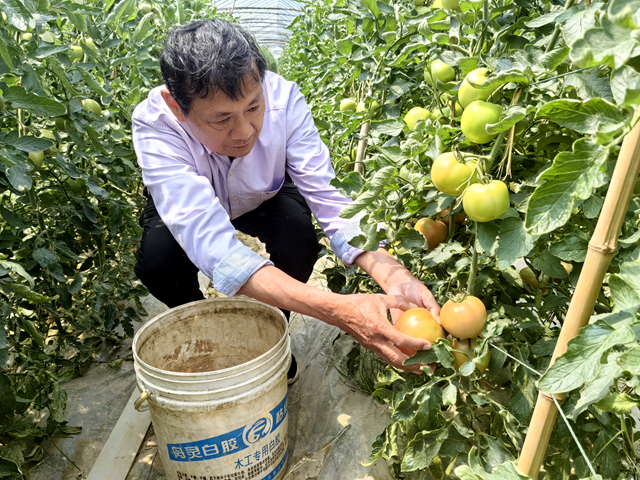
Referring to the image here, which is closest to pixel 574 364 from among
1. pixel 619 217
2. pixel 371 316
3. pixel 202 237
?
pixel 619 217

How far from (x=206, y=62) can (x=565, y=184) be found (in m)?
0.92

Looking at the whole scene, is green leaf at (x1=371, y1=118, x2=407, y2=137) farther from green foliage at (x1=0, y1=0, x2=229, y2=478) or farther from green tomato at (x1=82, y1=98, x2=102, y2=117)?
green tomato at (x1=82, y1=98, x2=102, y2=117)

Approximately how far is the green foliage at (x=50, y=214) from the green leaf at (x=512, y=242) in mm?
1061

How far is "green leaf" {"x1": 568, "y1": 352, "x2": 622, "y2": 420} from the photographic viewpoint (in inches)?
23.6

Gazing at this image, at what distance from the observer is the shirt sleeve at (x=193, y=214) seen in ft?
4.17

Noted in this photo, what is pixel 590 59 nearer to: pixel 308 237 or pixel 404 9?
pixel 404 9

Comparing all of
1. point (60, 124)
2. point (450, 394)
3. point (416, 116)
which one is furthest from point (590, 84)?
point (60, 124)

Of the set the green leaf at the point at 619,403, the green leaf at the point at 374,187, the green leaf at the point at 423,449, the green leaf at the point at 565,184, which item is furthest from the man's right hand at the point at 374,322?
the green leaf at the point at 565,184

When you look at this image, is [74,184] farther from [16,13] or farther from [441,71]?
[441,71]

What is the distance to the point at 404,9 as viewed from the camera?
134 cm

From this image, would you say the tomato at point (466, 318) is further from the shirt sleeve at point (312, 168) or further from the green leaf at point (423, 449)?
the shirt sleeve at point (312, 168)

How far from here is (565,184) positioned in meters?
0.60

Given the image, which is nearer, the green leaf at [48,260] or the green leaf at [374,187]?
the green leaf at [374,187]

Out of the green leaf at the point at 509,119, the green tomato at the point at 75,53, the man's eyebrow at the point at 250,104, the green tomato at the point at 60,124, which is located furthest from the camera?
the green tomato at the point at 75,53
